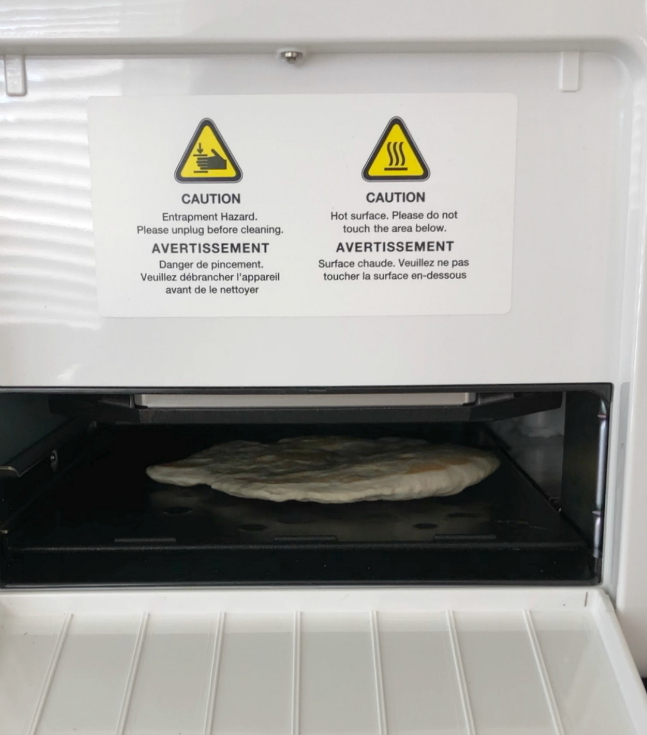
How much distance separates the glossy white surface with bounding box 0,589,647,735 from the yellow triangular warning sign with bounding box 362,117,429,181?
46 centimetres

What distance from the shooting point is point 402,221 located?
731mm

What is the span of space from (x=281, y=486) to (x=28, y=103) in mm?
604

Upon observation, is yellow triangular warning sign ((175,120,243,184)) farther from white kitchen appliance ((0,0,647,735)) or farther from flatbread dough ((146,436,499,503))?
flatbread dough ((146,436,499,503))

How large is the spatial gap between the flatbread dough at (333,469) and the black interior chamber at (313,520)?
0.02m

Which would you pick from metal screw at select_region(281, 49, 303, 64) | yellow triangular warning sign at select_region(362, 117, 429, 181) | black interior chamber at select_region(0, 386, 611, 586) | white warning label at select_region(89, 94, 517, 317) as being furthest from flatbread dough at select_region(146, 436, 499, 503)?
metal screw at select_region(281, 49, 303, 64)

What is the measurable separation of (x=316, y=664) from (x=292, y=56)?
62 cm

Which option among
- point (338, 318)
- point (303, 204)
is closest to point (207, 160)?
point (303, 204)

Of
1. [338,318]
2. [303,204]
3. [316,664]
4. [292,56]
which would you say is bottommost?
[316,664]

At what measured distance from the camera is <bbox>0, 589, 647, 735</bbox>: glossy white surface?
651 mm

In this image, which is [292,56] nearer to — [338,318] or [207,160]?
[207,160]

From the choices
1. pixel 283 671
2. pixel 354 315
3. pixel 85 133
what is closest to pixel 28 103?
pixel 85 133

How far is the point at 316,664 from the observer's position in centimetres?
71

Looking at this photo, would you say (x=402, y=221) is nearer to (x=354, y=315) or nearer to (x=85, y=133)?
(x=354, y=315)

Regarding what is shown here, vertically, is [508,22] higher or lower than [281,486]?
higher
